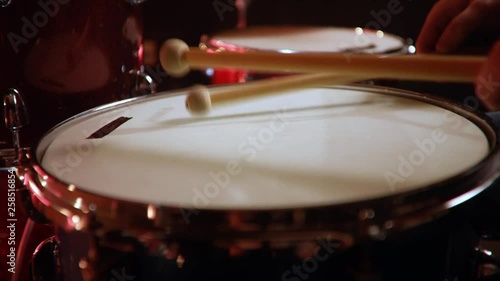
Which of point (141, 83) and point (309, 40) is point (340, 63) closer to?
point (141, 83)

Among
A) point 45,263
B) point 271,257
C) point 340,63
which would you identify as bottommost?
point 45,263

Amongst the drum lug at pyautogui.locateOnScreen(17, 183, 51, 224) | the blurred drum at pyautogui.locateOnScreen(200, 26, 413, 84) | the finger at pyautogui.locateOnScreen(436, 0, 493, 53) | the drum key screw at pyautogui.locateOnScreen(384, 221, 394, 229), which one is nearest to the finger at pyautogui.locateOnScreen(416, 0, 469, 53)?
the finger at pyautogui.locateOnScreen(436, 0, 493, 53)

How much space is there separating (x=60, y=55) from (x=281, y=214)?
0.56 meters

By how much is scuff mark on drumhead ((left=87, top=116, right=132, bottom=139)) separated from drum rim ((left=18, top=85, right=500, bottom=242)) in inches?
6.6

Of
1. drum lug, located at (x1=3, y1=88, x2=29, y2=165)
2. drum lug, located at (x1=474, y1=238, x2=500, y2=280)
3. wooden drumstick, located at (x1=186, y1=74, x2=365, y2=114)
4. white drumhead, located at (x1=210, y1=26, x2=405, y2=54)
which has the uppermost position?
wooden drumstick, located at (x1=186, y1=74, x2=365, y2=114)

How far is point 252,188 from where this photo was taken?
1.66 feet

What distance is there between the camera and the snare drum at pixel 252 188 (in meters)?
0.44

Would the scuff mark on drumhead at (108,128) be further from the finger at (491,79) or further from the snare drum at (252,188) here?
the finger at (491,79)

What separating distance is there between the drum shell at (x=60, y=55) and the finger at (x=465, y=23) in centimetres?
54

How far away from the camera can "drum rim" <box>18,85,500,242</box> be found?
0.44 meters

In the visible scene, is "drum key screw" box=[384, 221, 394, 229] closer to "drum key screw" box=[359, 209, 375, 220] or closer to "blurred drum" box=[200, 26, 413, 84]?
"drum key screw" box=[359, 209, 375, 220]

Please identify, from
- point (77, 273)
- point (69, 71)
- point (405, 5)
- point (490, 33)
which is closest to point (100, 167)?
point (77, 273)

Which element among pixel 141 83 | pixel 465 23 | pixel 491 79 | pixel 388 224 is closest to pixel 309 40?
pixel 141 83

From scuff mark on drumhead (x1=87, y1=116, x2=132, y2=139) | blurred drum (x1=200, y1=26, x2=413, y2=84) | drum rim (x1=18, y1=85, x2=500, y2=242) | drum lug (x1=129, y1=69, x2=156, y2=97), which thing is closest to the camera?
drum rim (x1=18, y1=85, x2=500, y2=242)
